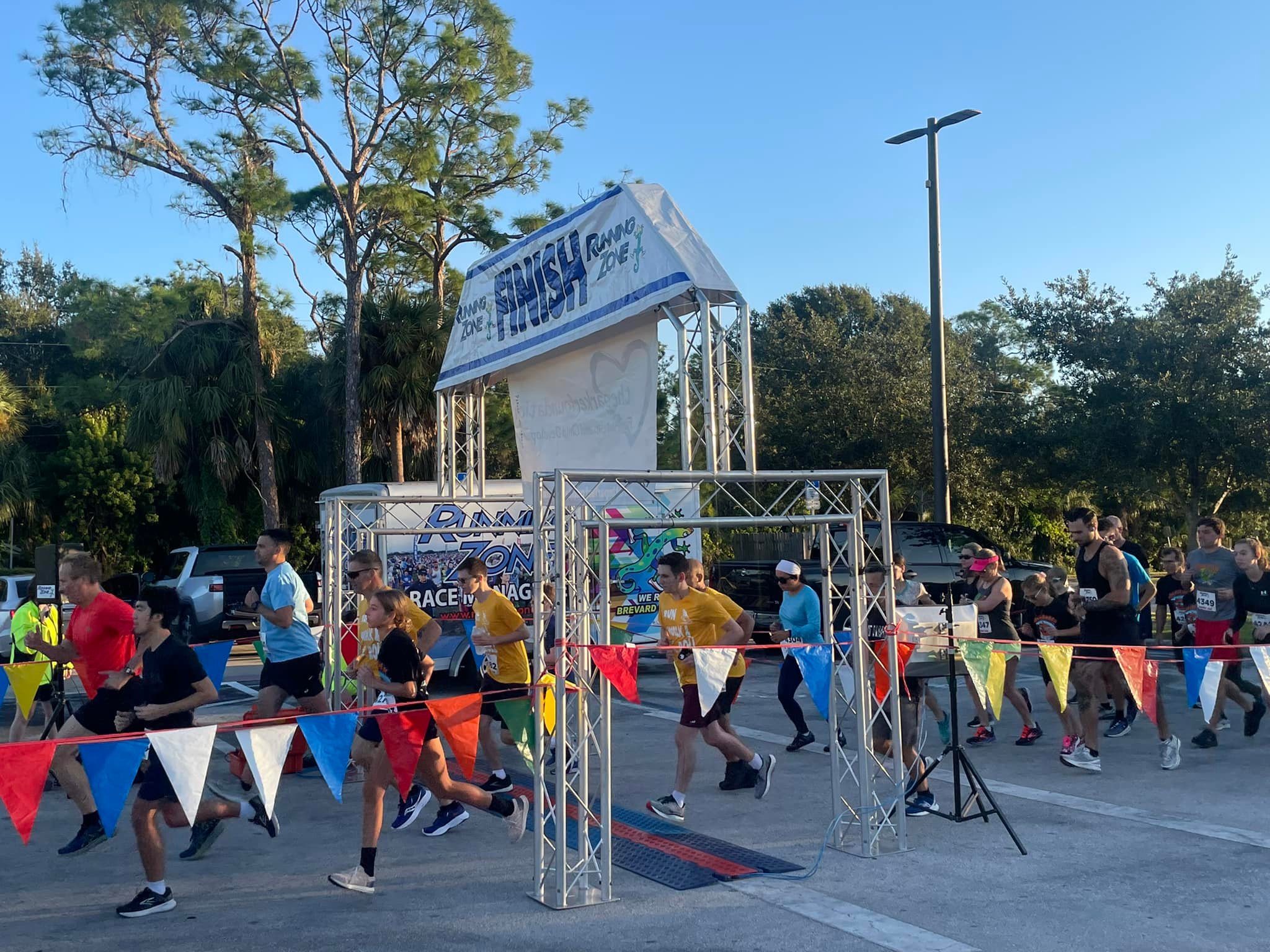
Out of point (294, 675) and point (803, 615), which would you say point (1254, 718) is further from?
point (294, 675)

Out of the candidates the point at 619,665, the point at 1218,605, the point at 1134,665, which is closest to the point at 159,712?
the point at 619,665

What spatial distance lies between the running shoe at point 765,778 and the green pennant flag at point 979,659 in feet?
5.01

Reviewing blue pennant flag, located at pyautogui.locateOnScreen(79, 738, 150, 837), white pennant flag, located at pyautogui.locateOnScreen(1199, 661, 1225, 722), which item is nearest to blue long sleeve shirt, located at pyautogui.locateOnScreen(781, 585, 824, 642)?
white pennant flag, located at pyautogui.locateOnScreen(1199, 661, 1225, 722)

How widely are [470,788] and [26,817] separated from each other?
87.0 inches

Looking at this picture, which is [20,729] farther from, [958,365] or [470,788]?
[958,365]

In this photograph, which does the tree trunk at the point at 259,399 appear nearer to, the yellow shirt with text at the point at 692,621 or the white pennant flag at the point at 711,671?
the yellow shirt with text at the point at 692,621

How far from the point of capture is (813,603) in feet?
29.9

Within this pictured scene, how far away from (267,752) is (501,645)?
94.8 inches

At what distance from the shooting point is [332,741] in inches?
224

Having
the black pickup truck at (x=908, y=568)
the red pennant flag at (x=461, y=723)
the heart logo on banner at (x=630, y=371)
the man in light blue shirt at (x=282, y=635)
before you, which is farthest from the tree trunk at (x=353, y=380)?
the red pennant flag at (x=461, y=723)

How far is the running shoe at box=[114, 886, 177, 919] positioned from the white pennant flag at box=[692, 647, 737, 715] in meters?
2.90

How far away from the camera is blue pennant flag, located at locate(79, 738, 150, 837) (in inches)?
203

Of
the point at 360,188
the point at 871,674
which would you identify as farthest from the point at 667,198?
the point at 360,188

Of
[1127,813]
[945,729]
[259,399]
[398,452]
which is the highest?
[259,399]
